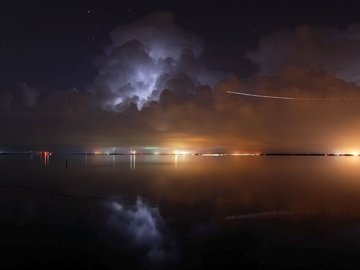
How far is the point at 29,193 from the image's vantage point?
51031mm

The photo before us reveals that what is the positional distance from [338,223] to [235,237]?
1012 centimetres

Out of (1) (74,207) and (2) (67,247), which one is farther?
(1) (74,207)

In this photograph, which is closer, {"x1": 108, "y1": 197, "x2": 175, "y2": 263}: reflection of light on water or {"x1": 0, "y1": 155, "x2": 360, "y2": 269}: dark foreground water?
{"x1": 0, "y1": 155, "x2": 360, "y2": 269}: dark foreground water

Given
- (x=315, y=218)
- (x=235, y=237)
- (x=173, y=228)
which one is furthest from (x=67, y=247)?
(x=315, y=218)

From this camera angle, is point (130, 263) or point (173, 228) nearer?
point (130, 263)

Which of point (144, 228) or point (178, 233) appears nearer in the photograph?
point (178, 233)

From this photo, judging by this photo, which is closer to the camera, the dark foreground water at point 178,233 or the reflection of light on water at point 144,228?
the dark foreground water at point 178,233

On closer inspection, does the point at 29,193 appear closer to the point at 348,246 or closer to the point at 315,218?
the point at 315,218

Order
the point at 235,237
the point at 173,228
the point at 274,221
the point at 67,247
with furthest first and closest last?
1. the point at 274,221
2. the point at 173,228
3. the point at 235,237
4. the point at 67,247

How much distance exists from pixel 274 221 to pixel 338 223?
202 inches

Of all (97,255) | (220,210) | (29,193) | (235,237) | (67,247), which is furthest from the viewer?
(29,193)

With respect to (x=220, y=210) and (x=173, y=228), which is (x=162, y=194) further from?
(x=173, y=228)

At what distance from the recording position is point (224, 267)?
2023cm

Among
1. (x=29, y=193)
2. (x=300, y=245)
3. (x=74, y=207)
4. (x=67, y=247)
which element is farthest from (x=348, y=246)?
(x=29, y=193)
